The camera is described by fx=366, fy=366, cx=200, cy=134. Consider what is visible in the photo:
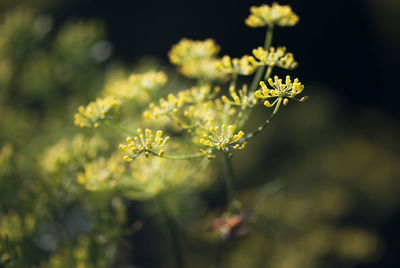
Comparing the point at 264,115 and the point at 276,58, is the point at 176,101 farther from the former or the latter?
the point at 264,115

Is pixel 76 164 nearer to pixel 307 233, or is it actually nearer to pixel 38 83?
pixel 38 83

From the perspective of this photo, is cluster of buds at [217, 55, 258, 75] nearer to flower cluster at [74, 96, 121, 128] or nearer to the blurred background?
the blurred background

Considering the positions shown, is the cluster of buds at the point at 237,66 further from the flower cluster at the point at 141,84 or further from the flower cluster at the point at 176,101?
the flower cluster at the point at 141,84

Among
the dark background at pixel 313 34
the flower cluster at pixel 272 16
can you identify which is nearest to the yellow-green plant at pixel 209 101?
the flower cluster at pixel 272 16

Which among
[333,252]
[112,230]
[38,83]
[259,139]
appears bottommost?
[333,252]

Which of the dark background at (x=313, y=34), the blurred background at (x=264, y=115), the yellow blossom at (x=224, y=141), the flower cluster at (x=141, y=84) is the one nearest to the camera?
the yellow blossom at (x=224, y=141)

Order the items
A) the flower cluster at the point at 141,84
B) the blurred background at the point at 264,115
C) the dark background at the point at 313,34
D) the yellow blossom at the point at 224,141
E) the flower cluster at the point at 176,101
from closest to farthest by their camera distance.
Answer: the yellow blossom at the point at 224,141 → the flower cluster at the point at 176,101 → the flower cluster at the point at 141,84 → the blurred background at the point at 264,115 → the dark background at the point at 313,34

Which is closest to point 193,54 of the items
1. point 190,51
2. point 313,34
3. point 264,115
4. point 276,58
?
point 190,51

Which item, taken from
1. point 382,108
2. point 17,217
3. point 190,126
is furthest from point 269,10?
point 382,108
